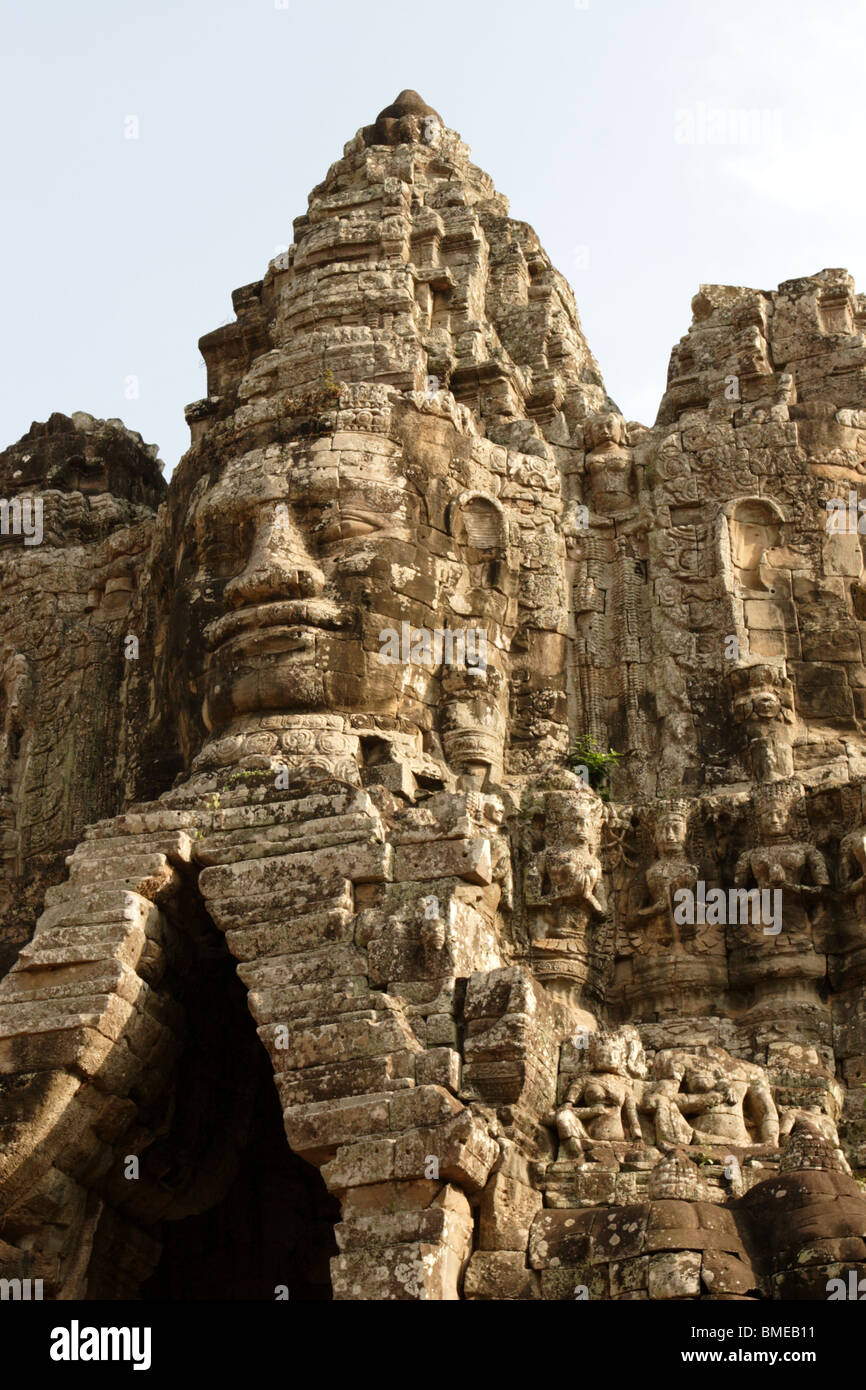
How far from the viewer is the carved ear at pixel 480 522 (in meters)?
20.8

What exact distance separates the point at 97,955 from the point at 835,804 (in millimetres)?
7050

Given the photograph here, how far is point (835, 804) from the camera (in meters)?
19.2

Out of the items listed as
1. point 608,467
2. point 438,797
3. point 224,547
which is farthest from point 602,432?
point 438,797

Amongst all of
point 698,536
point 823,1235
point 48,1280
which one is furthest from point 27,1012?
point 698,536

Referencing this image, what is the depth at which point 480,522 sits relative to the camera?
829 inches

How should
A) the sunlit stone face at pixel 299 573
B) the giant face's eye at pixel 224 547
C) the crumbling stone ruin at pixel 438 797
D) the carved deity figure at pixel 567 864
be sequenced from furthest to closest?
the giant face's eye at pixel 224 547, the sunlit stone face at pixel 299 573, the carved deity figure at pixel 567 864, the crumbling stone ruin at pixel 438 797

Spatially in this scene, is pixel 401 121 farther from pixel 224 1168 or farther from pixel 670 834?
pixel 224 1168

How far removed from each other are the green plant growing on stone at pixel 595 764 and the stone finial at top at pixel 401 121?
28.5 ft

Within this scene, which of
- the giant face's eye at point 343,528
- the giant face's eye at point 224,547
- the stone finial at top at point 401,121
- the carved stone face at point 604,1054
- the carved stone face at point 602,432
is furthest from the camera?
the stone finial at top at point 401,121

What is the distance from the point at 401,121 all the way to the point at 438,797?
1055cm

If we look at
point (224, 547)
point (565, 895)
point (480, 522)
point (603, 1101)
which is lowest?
point (603, 1101)

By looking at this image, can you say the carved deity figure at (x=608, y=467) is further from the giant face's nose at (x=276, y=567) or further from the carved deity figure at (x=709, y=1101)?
the carved deity figure at (x=709, y=1101)

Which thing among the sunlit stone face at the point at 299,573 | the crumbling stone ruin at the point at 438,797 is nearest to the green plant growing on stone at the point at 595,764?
the crumbling stone ruin at the point at 438,797

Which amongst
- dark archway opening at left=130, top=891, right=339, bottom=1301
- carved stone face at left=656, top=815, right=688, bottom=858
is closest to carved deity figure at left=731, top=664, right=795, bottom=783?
carved stone face at left=656, top=815, right=688, bottom=858
